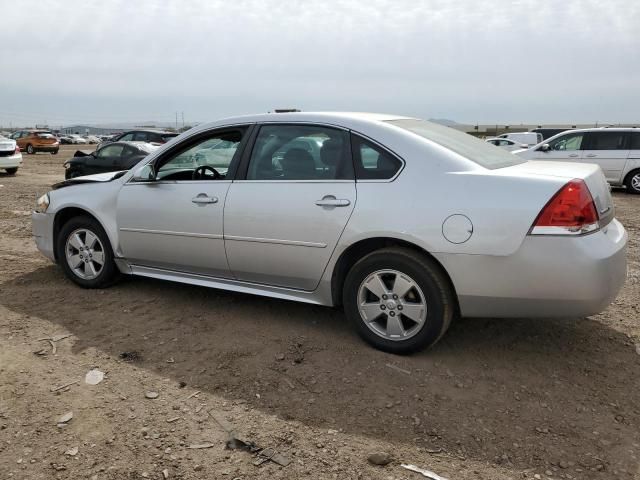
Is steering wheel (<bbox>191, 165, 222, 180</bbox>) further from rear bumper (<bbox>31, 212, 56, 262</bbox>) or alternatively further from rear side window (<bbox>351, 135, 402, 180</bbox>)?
rear bumper (<bbox>31, 212, 56, 262</bbox>)

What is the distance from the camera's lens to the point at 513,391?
10.6ft

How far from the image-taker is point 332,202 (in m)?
3.70

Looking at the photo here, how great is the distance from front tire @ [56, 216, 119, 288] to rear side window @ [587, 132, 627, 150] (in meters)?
13.5

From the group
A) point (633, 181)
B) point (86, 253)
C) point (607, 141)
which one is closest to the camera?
point (86, 253)

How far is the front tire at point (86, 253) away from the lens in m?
4.93

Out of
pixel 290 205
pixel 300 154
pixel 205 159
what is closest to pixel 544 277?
pixel 290 205

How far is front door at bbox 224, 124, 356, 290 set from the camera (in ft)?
12.3

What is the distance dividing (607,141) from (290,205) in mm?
13519

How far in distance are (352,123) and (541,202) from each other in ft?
4.49

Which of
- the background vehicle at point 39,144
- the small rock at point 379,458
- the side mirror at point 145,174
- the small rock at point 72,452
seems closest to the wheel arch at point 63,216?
the side mirror at point 145,174

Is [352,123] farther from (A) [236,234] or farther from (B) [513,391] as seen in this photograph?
(B) [513,391]

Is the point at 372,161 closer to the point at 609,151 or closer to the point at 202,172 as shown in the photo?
the point at 202,172

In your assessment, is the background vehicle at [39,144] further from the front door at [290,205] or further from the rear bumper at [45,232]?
the front door at [290,205]

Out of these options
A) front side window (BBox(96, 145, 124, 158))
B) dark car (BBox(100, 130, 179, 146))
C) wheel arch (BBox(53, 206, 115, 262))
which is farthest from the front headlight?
dark car (BBox(100, 130, 179, 146))
